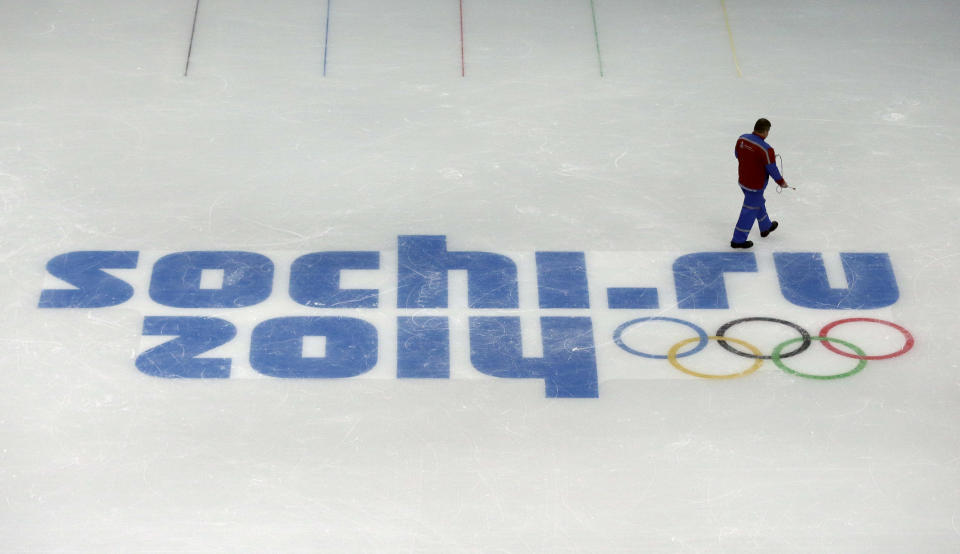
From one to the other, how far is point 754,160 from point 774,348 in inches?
50.6

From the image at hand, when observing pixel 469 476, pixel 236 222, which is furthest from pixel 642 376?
pixel 236 222

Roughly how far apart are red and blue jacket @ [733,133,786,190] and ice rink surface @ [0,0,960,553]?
536mm

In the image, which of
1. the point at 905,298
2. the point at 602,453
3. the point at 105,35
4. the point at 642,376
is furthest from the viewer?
the point at 105,35

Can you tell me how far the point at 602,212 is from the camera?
9.23m

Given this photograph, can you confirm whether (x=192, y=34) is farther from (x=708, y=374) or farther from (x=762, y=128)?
(x=708, y=374)

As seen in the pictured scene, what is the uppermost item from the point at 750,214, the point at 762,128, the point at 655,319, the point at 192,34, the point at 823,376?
the point at 762,128

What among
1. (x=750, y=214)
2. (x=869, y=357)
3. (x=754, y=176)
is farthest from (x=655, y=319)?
(x=869, y=357)

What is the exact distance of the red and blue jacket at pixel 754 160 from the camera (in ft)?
28.1

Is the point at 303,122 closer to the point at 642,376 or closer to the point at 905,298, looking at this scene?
the point at 642,376

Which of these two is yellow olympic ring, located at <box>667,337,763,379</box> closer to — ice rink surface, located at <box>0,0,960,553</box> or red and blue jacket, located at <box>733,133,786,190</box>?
ice rink surface, located at <box>0,0,960,553</box>

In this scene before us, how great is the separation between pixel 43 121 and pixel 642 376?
5056 millimetres

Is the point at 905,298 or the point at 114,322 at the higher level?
the point at 905,298

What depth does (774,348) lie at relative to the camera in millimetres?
8195

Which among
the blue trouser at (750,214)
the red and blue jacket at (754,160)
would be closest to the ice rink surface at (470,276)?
the blue trouser at (750,214)
